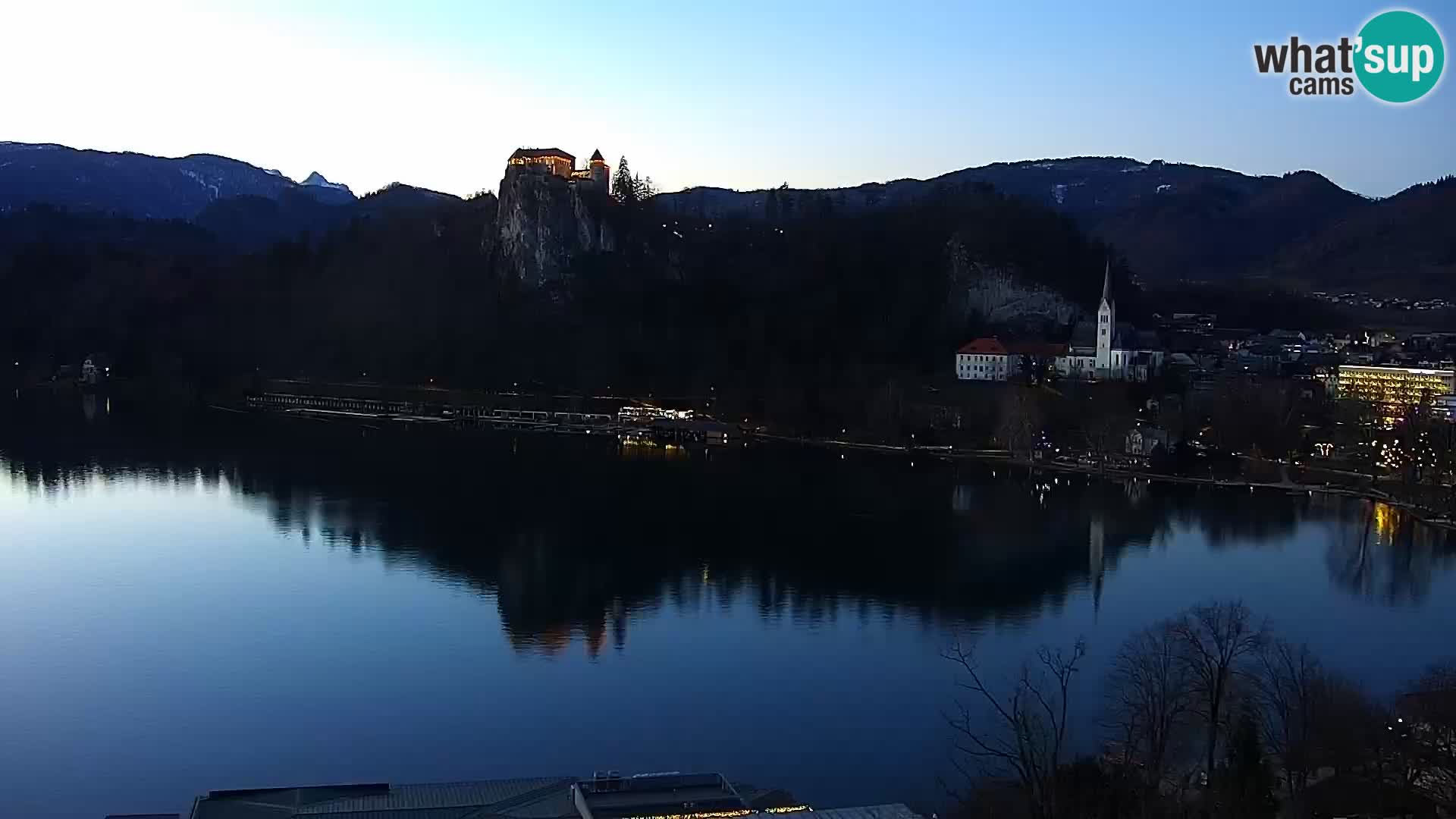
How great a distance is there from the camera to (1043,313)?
23.3 meters

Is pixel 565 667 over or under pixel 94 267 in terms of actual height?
under

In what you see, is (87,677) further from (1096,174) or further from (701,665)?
(1096,174)

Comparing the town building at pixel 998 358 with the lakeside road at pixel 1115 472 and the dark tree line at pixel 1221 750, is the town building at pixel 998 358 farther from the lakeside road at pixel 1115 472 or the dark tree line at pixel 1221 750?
the dark tree line at pixel 1221 750

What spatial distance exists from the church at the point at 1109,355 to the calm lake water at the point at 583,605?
5.59 meters

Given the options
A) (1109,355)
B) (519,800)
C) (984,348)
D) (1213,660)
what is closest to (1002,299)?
(984,348)

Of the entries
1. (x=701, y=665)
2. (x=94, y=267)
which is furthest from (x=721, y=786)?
(x=94, y=267)

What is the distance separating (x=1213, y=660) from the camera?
243 inches

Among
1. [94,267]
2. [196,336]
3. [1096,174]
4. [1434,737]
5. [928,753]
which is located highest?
[1096,174]

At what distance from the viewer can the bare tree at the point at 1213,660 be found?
5336mm

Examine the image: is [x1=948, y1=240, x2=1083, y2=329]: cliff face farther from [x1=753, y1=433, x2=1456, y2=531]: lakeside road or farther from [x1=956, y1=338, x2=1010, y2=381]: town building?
[x1=753, y1=433, x2=1456, y2=531]: lakeside road

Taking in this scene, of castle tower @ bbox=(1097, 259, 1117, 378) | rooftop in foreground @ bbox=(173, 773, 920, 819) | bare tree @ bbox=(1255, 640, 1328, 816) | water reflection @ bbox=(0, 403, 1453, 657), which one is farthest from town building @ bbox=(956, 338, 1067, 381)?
rooftop in foreground @ bbox=(173, 773, 920, 819)

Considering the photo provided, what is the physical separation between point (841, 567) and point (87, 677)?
5.72m

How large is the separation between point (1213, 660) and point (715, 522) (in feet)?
21.7

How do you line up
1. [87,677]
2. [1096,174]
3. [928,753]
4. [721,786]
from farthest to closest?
[1096,174] < [87,677] < [928,753] < [721,786]
